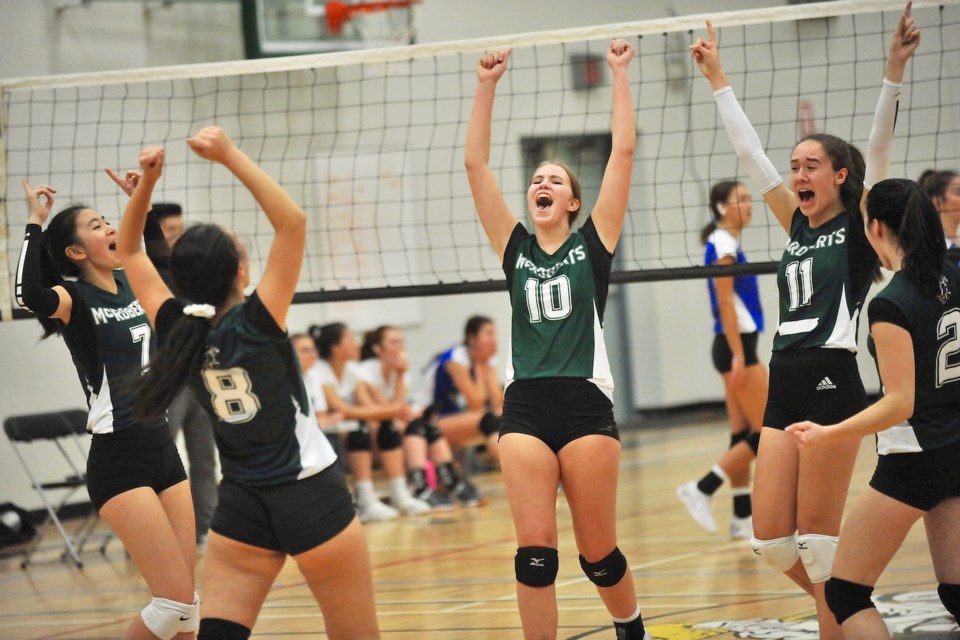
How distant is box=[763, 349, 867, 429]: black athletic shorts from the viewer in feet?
13.7

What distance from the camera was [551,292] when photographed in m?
4.17

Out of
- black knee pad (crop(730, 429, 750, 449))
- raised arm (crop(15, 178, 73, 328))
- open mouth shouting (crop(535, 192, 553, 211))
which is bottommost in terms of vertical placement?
black knee pad (crop(730, 429, 750, 449))

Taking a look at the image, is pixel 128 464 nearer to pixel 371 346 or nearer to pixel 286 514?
pixel 286 514

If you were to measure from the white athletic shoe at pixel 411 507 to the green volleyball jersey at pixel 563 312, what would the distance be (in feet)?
19.4

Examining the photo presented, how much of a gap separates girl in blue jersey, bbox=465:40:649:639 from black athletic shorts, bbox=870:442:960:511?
0.85 m

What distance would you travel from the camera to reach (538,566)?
13.2 feet

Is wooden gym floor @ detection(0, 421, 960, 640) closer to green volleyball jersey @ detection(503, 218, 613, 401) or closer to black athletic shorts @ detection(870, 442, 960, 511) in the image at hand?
black athletic shorts @ detection(870, 442, 960, 511)

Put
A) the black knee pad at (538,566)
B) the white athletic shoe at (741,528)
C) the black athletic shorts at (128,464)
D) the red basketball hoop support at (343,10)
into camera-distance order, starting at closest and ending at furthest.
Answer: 1. the black knee pad at (538,566)
2. the black athletic shorts at (128,464)
3. the white athletic shoe at (741,528)
4. the red basketball hoop support at (343,10)

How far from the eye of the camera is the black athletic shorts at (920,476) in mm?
3820

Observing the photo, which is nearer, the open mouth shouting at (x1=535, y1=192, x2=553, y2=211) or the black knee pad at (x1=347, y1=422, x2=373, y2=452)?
the open mouth shouting at (x1=535, y1=192, x2=553, y2=211)

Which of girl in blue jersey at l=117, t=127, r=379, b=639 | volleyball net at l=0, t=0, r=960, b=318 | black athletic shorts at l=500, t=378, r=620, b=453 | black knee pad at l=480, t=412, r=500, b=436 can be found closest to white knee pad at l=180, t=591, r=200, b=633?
girl in blue jersey at l=117, t=127, r=379, b=639

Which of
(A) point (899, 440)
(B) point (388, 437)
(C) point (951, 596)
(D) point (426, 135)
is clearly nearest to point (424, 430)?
(B) point (388, 437)

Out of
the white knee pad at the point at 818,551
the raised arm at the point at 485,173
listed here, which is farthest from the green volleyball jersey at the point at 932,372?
the raised arm at the point at 485,173

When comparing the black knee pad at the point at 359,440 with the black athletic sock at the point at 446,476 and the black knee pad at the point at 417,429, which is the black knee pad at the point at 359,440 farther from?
the black athletic sock at the point at 446,476
